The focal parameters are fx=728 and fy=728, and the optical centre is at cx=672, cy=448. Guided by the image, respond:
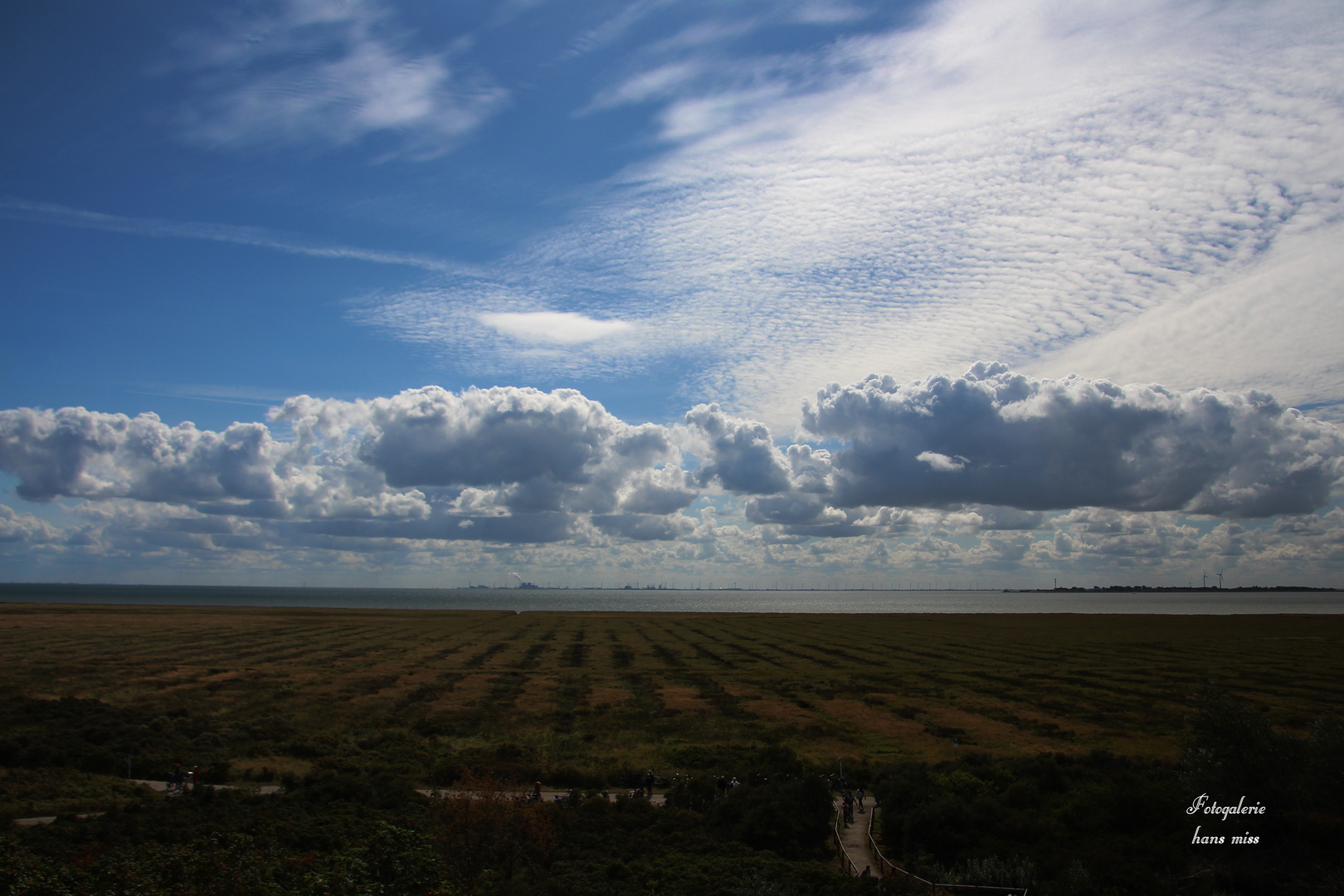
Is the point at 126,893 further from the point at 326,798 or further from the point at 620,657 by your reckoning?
the point at 620,657

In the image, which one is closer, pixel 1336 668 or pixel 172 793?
pixel 172 793

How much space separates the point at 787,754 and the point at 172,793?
103 ft

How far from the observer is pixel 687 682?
3095 inches

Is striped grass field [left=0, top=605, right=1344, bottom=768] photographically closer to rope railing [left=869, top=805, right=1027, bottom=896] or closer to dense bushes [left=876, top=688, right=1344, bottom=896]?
dense bushes [left=876, top=688, right=1344, bottom=896]

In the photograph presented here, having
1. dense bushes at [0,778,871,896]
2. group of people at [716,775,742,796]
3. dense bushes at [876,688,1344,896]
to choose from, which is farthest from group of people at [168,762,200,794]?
dense bushes at [876,688,1344,896]

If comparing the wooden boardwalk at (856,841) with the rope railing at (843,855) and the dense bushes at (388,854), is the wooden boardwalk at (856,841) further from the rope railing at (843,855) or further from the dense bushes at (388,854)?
the dense bushes at (388,854)

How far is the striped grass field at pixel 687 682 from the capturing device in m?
53.2

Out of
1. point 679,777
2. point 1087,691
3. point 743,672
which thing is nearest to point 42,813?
point 679,777

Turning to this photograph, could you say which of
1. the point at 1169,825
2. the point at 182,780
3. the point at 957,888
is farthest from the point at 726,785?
the point at 182,780

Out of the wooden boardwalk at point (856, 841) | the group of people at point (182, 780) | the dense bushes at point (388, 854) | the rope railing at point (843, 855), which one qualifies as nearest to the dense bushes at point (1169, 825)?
the wooden boardwalk at point (856, 841)

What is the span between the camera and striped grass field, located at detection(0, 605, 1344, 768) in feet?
175

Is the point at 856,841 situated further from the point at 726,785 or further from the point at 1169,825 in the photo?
the point at 1169,825

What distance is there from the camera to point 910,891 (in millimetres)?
24500

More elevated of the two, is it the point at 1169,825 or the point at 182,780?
the point at 1169,825
